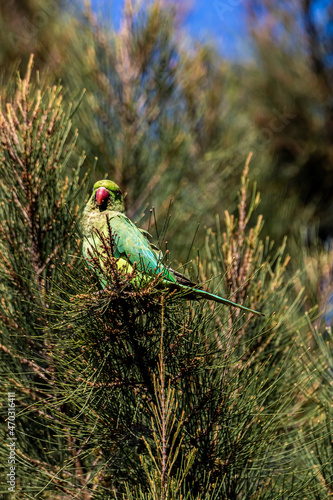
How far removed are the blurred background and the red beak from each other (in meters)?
0.48

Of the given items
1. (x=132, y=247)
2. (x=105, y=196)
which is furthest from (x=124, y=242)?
(x=105, y=196)

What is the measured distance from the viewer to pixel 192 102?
97.7 inches

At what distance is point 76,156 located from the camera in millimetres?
2111

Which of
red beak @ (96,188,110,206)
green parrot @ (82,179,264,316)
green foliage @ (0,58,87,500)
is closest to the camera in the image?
green parrot @ (82,179,264,316)

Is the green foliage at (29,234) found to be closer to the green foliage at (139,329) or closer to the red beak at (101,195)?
the green foliage at (139,329)

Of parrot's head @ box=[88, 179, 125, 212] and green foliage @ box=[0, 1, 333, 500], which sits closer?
green foliage @ box=[0, 1, 333, 500]

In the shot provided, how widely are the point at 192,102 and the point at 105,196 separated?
1.48 meters

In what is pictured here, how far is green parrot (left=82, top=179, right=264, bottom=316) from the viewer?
38.4 inches

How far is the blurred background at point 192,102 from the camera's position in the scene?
2.21 meters

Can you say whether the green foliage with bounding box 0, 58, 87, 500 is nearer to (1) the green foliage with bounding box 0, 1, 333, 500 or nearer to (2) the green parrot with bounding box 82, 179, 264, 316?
(1) the green foliage with bounding box 0, 1, 333, 500

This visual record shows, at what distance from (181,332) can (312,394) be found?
1.75 feet

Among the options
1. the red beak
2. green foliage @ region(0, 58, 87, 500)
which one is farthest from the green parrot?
green foliage @ region(0, 58, 87, 500)

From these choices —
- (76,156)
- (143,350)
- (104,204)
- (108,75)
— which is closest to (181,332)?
(143,350)

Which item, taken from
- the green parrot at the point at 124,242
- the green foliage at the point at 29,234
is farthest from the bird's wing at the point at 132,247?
the green foliage at the point at 29,234
